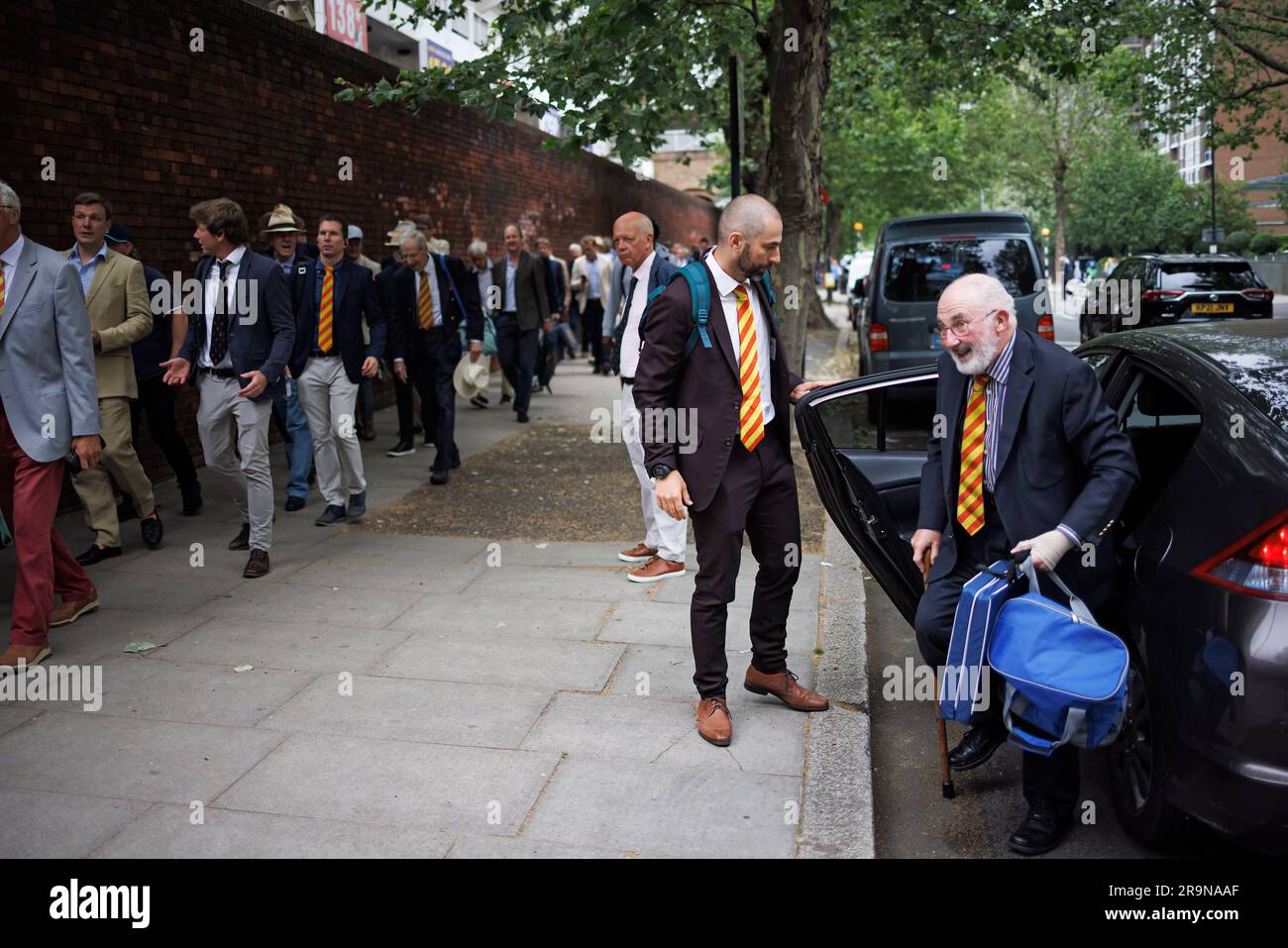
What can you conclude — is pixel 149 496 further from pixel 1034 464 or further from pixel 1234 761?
pixel 1234 761

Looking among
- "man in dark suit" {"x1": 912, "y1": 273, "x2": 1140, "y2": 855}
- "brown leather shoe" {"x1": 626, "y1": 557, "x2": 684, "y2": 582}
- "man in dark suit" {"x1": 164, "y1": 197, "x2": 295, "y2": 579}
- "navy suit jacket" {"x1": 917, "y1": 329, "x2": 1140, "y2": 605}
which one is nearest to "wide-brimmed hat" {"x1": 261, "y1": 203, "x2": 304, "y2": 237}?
"man in dark suit" {"x1": 164, "y1": 197, "x2": 295, "y2": 579}

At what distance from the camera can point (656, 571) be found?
6652 mm

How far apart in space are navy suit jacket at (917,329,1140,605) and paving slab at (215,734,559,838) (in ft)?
6.02

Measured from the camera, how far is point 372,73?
43.1ft

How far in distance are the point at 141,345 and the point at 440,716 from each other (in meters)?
4.43

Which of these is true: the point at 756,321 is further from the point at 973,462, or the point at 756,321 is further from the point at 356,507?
the point at 356,507

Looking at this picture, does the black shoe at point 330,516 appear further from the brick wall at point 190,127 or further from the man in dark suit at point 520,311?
the man in dark suit at point 520,311

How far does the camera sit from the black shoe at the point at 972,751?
4082 millimetres

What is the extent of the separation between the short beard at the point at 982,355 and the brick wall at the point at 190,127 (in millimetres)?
6702

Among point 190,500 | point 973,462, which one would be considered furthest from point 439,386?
point 973,462

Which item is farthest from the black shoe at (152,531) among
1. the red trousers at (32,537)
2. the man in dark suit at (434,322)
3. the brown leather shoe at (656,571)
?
the brown leather shoe at (656,571)

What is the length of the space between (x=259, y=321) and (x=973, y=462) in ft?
14.8

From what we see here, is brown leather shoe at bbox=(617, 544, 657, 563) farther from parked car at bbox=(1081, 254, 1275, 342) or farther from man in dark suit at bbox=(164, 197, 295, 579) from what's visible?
parked car at bbox=(1081, 254, 1275, 342)

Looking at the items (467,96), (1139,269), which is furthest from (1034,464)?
(1139,269)
